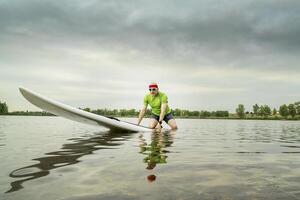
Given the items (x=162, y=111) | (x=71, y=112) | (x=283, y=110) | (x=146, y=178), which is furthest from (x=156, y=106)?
(x=283, y=110)

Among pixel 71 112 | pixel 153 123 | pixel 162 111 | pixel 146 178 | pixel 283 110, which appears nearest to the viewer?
pixel 146 178

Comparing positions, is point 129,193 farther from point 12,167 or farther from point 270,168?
point 270,168

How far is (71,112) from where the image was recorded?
9852 mm

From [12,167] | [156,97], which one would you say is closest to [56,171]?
[12,167]

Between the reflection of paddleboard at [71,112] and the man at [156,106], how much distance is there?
2.95ft

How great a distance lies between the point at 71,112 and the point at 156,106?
355cm

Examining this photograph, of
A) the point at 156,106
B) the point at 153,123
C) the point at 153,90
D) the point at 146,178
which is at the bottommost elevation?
the point at 146,178

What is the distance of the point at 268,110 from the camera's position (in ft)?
433

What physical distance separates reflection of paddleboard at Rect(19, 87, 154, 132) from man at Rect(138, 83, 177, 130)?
0.90m

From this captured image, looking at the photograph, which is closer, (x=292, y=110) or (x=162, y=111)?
(x=162, y=111)

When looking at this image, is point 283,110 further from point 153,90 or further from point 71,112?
point 71,112

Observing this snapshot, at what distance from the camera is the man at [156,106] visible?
11.6 meters

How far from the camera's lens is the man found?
11.6 m

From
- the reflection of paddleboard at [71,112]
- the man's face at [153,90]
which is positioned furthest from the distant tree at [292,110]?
the reflection of paddleboard at [71,112]
